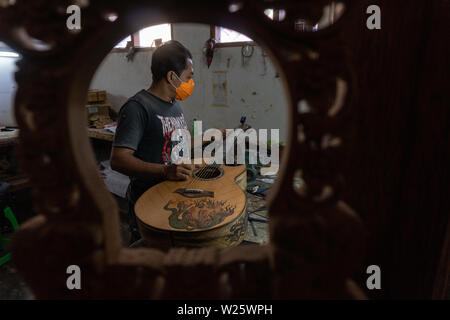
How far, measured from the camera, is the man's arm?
1.55 meters

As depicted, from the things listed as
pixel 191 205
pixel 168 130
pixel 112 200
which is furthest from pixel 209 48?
pixel 112 200

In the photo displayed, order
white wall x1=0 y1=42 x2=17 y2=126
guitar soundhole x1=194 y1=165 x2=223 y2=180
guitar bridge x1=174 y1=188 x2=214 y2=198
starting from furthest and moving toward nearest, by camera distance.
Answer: white wall x1=0 y1=42 x2=17 y2=126 < guitar soundhole x1=194 y1=165 x2=223 y2=180 < guitar bridge x1=174 y1=188 x2=214 y2=198

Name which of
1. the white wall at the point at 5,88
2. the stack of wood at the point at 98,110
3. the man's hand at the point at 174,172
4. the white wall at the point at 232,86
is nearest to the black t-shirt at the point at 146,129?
the man's hand at the point at 174,172

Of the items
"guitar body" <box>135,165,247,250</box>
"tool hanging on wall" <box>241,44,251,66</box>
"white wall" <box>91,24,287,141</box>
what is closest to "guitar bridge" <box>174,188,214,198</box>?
"guitar body" <box>135,165,247,250</box>

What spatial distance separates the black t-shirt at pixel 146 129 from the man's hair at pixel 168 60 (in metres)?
0.18

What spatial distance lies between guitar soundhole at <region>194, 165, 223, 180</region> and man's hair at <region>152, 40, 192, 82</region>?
740 millimetres

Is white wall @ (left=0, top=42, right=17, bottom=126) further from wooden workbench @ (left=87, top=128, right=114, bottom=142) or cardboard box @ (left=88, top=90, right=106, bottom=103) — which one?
wooden workbench @ (left=87, top=128, right=114, bottom=142)

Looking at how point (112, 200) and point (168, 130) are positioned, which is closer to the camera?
point (112, 200)

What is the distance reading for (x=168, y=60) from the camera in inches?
67.9

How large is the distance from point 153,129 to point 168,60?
484 millimetres

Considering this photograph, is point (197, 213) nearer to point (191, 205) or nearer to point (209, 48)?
point (191, 205)

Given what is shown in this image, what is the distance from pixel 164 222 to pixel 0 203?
88.2 inches
